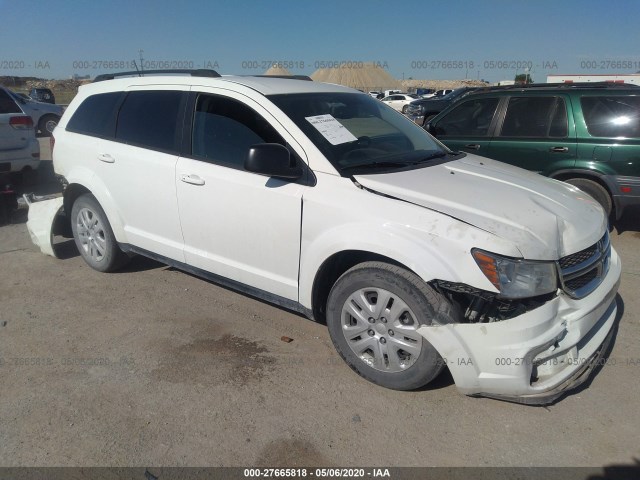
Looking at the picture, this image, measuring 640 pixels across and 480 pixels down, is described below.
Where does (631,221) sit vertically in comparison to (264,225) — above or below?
below

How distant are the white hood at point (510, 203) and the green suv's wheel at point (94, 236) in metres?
2.73

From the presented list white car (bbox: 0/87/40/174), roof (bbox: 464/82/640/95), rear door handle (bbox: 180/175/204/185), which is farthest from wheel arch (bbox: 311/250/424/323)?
white car (bbox: 0/87/40/174)

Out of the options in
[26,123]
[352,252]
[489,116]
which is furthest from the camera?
[26,123]

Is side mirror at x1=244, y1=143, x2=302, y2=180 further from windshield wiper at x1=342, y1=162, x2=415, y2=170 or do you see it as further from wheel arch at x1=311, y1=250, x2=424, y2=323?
wheel arch at x1=311, y1=250, x2=424, y2=323

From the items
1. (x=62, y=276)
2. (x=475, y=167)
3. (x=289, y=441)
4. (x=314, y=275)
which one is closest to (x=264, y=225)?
(x=314, y=275)

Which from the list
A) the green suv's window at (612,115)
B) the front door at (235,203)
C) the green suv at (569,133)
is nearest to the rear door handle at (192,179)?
the front door at (235,203)

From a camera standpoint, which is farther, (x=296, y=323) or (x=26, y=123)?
(x=26, y=123)

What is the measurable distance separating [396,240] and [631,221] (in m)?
5.46

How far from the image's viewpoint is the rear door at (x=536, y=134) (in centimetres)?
578

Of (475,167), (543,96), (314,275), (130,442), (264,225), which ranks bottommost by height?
(130,442)

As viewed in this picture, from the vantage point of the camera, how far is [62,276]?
194 inches

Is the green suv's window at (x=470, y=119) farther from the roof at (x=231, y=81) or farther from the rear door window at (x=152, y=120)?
the rear door window at (x=152, y=120)

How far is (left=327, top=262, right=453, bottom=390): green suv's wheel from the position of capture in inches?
110

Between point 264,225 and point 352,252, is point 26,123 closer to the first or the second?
point 264,225
